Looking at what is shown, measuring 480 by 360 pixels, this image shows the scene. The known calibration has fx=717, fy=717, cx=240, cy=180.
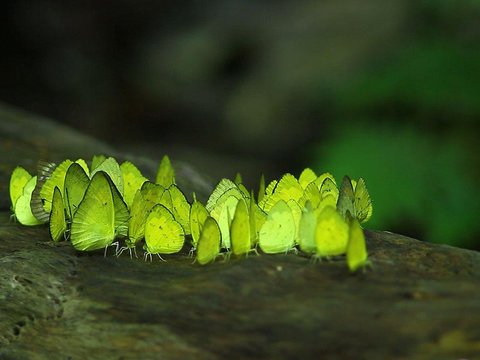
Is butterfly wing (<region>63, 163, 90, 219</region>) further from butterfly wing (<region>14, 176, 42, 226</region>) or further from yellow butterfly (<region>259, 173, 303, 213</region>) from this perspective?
yellow butterfly (<region>259, 173, 303, 213</region>)

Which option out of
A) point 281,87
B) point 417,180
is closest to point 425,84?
point 417,180

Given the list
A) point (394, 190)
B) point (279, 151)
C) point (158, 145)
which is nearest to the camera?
point (394, 190)

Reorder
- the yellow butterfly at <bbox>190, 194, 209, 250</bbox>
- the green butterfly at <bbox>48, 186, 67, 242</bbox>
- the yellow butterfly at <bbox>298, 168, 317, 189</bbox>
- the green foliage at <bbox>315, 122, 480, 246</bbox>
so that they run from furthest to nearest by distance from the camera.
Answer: the green foliage at <bbox>315, 122, 480, 246</bbox>
the yellow butterfly at <bbox>298, 168, 317, 189</bbox>
the green butterfly at <bbox>48, 186, 67, 242</bbox>
the yellow butterfly at <bbox>190, 194, 209, 250</bbox>

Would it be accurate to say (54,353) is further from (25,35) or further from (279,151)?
(25,35)

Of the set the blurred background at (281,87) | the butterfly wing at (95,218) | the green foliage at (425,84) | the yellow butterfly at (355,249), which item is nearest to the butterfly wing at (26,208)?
the butterfly wing at (95,218)

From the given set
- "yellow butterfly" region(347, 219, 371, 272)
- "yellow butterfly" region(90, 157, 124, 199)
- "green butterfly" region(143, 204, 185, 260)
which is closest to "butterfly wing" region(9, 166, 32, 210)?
"yellow butterfly" region(90, 157, 124, 199)

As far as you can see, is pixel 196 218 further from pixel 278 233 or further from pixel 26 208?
pixel 26 208

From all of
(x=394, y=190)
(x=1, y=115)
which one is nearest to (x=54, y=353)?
(x=1, y=115)
